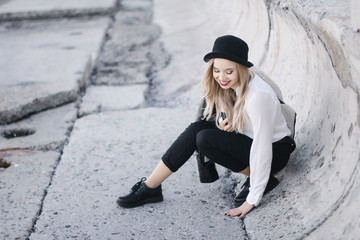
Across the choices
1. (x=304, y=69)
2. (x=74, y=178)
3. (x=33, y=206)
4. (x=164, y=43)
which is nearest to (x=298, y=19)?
(x=304, y=69)

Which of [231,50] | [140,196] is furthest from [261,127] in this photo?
[140,196]

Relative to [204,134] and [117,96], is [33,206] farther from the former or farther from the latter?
[117,96]

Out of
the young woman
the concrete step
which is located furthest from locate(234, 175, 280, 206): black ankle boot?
the concrete step

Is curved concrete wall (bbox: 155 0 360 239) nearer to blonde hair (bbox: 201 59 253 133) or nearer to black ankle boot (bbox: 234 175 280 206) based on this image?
black ankle boot (bbox: 234 175 280 206)

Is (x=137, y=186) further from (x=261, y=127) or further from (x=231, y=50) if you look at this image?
(x=231, y=50)

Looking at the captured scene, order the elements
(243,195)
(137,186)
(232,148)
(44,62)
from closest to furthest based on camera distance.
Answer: (232,148)
(243,195)
(137,186)
(44,62)

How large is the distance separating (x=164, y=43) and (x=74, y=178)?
10.7 feet

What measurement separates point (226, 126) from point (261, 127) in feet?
0.89

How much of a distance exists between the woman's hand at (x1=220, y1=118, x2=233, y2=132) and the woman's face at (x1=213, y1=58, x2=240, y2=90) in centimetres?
20

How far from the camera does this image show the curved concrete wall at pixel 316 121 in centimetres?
229

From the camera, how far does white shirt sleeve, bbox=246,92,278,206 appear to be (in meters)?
2.51

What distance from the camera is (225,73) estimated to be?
8.53 feet

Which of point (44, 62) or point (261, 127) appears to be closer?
point (261, 127)

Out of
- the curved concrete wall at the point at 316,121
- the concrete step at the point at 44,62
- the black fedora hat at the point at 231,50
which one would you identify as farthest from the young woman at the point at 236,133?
the concrete step at the point at 44,62
